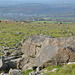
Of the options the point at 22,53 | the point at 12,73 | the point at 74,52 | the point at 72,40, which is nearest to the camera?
the point at 12,73

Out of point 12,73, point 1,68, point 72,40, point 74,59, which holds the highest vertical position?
point 72,40

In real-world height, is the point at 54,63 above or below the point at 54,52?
below

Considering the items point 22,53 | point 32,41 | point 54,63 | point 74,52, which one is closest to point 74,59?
point 74,52

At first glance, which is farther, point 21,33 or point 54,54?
point 21,33

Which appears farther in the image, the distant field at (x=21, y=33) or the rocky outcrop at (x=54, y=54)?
the distant field at (x=21, y=33)

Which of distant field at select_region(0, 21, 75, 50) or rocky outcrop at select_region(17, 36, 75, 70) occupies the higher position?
rocky outcrop at select_region(17, 36, 75, 70)

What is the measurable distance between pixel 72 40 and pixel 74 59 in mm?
4102

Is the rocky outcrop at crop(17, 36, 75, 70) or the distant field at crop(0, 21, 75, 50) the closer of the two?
the rocky outcrop at crop(17, 36, 75, 70)

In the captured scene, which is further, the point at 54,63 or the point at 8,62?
the point at 8,62

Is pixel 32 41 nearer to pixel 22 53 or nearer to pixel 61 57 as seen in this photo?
pixel 22 53

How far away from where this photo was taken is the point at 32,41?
29.3 m

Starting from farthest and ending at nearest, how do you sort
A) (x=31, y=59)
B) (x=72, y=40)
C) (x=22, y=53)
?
1. (x=22, y=53)
2. (x=31, y=59)
3. (x=72, y=40)

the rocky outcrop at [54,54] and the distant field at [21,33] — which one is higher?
the rocky outcrop at [54,54]

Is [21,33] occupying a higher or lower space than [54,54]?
lower
